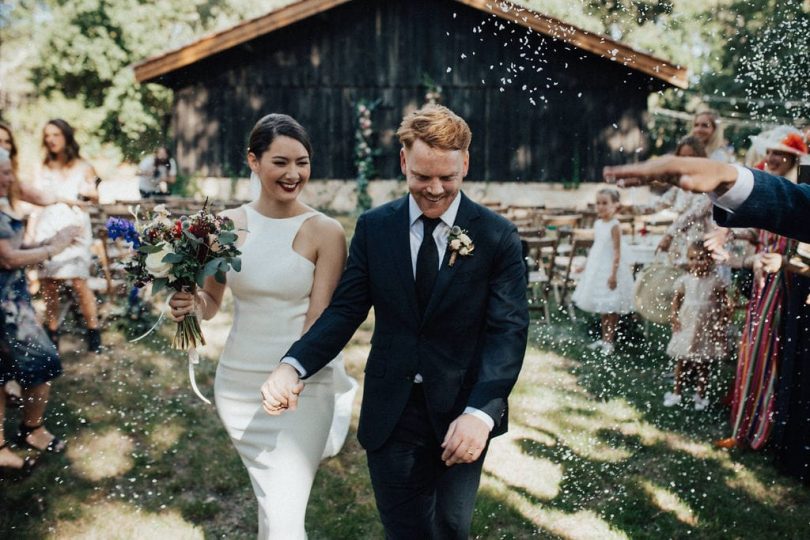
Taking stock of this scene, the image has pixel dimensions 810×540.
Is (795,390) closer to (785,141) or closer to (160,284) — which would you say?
(785,141)

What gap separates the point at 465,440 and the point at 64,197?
209 inches

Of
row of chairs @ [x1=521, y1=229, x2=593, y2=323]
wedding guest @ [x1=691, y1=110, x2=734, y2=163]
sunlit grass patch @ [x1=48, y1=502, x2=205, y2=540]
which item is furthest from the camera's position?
row of chairs @ [x1=521, y1=229, x2=593, y2=323]

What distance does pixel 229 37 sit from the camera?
56.0 feet

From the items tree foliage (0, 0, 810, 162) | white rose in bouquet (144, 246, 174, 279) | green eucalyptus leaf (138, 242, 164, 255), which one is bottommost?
white rose in bouquet (144, 246, 174, 279)

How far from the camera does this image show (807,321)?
4.51m

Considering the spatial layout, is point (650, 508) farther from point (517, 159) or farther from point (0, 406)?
point (517, 159)

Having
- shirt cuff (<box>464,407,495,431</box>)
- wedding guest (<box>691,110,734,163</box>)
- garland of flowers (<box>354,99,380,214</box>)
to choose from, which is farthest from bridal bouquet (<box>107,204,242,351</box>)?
garland of flowers (<box>354,99,380,214</box>)

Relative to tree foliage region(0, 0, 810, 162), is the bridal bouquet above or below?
below

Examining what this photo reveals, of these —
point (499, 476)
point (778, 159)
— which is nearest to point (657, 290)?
point (778, 159)

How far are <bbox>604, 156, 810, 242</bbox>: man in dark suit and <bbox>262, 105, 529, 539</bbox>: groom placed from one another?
3.07ft

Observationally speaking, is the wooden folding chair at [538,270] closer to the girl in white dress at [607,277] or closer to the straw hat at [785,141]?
the girl in white dress at [607,277]

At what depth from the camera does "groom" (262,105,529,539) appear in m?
2.45

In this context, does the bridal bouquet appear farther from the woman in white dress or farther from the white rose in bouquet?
the woman in white dress

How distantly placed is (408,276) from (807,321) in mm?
3358
